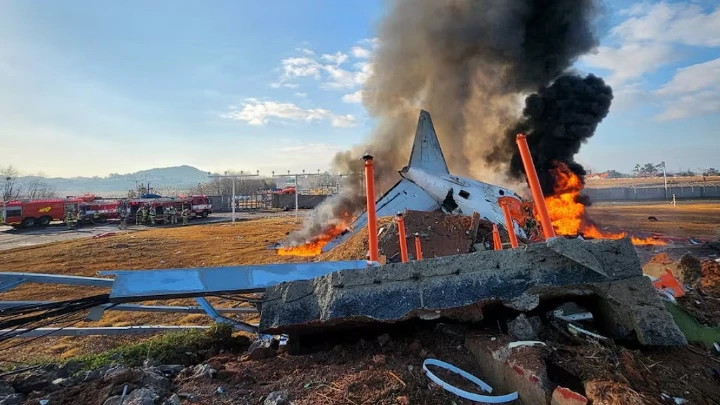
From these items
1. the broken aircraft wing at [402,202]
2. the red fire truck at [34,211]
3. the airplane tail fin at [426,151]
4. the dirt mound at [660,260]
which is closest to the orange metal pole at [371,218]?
the dirt mound at [660,260]

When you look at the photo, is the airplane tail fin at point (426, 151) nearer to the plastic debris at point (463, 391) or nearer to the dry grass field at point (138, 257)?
the dry grass field at point (138, 257)

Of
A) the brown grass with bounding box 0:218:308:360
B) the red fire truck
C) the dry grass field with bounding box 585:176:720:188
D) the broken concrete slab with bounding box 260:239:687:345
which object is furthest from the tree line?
the dry grass field with bounding box 585:176:720:188

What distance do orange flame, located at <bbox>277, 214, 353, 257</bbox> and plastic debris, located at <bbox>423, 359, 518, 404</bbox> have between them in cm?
1161

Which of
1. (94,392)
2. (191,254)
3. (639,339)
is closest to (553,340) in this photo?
(639,339)

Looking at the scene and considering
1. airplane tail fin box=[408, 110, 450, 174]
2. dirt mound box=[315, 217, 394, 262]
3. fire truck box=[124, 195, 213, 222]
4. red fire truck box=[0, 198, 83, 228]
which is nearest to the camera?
dirt mound box=[315, 217, 394, 262]

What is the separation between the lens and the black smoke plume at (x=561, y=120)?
16.8m

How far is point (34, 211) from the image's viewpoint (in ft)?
99.5

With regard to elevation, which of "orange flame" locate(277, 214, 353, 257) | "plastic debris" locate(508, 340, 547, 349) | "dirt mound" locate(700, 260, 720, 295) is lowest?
"orange flame" locate(277, 214, 353, 257)

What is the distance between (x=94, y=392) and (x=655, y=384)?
147 inches

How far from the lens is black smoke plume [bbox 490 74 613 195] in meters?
16.8

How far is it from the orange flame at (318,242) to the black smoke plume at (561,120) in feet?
31.8

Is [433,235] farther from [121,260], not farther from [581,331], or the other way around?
[121,260]

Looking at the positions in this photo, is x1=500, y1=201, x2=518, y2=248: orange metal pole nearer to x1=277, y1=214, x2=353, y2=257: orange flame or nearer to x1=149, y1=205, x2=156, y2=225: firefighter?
x1=277, y1=214, x2=353, y2=257: orange flame

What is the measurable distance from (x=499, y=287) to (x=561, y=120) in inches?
670
